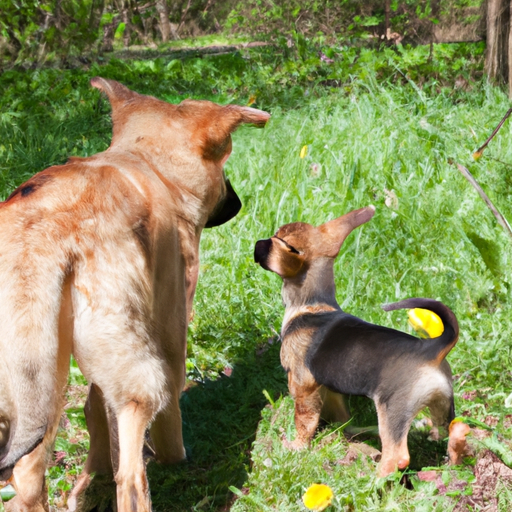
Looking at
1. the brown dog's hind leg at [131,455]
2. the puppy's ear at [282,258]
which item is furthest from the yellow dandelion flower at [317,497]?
the puppy's ear at [282,258]

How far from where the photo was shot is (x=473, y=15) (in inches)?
386

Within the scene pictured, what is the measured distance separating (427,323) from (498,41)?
187 inches

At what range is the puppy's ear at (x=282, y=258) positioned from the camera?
13.0ft

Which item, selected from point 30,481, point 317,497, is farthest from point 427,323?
point 30,481

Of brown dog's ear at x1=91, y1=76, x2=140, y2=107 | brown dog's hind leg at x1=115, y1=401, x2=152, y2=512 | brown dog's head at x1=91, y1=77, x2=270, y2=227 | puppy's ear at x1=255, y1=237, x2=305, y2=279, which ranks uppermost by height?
brown dog's ear at x1=91, y1=76, x2=140, y2=107

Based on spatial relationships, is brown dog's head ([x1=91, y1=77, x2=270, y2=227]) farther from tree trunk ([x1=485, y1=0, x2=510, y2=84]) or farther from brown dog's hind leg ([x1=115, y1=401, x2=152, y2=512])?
tree trunk ([x1=485, y1=0, x2=510, y2=84])

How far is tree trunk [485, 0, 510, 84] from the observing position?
25.9ft

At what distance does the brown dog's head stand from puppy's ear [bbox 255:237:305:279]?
367mm

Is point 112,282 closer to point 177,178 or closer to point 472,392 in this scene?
point 177,178

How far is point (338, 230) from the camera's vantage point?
162 inches

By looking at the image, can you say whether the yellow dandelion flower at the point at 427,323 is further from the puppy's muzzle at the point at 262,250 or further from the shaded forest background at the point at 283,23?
the shaded forest background at the point at 283,23

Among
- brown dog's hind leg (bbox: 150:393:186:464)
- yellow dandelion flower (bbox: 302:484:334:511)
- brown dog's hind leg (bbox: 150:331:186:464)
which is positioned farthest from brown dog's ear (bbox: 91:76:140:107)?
yellow dandelion flower (bbox: 302:484:334:511)

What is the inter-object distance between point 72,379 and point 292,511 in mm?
1887

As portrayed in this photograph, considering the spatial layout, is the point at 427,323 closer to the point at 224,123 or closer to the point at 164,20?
the point at 224,123
